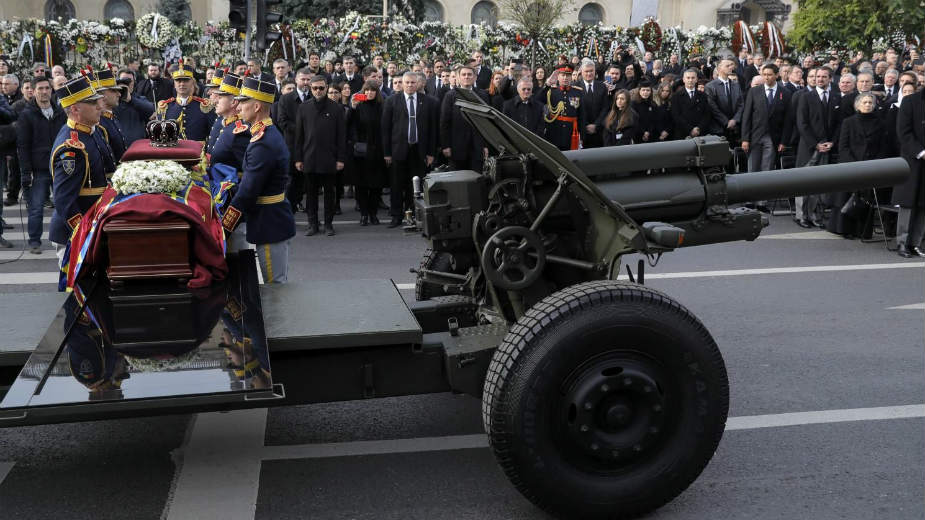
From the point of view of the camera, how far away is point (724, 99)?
15.0 m

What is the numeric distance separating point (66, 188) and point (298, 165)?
603cm

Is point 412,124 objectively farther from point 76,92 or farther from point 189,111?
point 76,92

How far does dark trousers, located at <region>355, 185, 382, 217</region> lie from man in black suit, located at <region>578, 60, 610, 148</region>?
3537mm

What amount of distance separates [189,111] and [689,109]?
761cm

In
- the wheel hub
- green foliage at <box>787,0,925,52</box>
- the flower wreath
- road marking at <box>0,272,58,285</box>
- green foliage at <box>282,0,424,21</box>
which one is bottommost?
road marking at <box>0,272,58,285</box>

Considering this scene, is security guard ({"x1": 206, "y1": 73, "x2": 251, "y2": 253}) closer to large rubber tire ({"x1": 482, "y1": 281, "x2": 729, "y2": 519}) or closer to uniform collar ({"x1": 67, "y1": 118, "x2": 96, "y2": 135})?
uniform collar ({"x1": 67, "y1": 118, "x2": 96, "y2": 135})

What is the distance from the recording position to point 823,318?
7727mm

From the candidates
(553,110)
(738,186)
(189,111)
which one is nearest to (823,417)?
(738,186)

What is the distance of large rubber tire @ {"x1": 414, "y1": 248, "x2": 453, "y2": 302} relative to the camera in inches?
235

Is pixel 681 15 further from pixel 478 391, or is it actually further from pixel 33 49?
pixel 478 391

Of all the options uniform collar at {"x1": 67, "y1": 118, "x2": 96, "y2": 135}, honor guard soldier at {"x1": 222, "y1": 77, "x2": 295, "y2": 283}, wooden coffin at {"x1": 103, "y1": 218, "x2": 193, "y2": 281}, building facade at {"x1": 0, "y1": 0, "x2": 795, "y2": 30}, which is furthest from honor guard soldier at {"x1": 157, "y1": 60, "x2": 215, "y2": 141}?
building facade at {"x1": 0, "y1": 0, "x2": 795, "y2": 30}

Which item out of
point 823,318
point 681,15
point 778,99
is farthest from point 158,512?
point 681,15

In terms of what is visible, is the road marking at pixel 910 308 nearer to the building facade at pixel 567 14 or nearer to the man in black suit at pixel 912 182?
the man in black suit at pixel 912 182

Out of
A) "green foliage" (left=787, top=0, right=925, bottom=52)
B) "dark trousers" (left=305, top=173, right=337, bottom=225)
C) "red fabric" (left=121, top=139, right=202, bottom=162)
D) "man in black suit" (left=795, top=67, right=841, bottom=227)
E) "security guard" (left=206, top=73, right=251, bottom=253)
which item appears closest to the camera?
"red fabric" (left=121, top=139, right=202, bottom=162)
